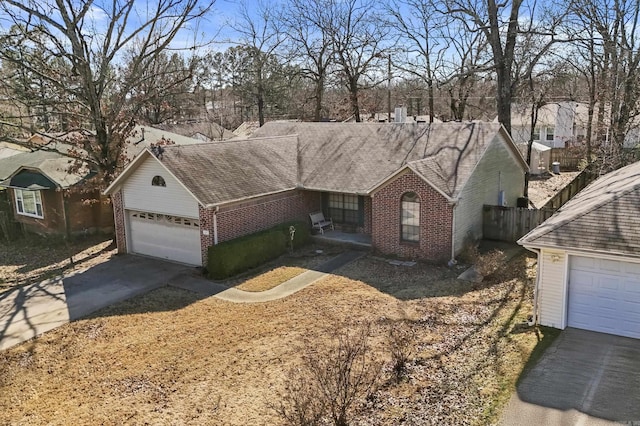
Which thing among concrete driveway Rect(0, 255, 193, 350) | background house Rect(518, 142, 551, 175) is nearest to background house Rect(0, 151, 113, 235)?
concrete driveway Rect(0, 255, 193, 350)

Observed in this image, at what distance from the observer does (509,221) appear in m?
22.0

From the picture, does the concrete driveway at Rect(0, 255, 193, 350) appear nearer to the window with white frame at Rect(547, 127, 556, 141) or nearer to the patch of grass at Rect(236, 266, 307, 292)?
the patch of grass at Rect(236, 266, 307, 292)

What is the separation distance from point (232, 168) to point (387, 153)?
271 inches

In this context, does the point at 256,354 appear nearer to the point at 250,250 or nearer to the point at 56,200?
the point at 250,250

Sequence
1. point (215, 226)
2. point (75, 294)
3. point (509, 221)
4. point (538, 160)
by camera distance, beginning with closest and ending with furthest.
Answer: point (75, 294)
point (215, 226)
point (509, 221)
point (538, 160)

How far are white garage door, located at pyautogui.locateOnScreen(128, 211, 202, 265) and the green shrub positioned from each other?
1600mm

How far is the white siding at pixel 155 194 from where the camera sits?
67.7 ft

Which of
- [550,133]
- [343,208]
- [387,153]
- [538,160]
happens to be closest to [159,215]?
[343,208]

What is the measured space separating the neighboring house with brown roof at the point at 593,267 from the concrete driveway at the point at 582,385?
46 centimetres

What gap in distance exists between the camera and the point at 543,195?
31.9 m

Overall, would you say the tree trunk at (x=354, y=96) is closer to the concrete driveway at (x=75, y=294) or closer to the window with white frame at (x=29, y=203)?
the window with white frame at (x=29, y=203)

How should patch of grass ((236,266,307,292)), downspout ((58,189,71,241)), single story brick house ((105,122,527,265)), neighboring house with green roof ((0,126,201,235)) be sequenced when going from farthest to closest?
downspout ((58,189,71,241)) → neighboring house with green roof ((0,126,201,235)) → single story brick house ((105,122,527,265)) → patch of grass ((236,266,307,292))

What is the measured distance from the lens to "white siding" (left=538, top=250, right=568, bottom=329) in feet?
42.8

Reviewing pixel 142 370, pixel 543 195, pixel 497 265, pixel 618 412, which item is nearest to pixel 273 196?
pixel 497 265
